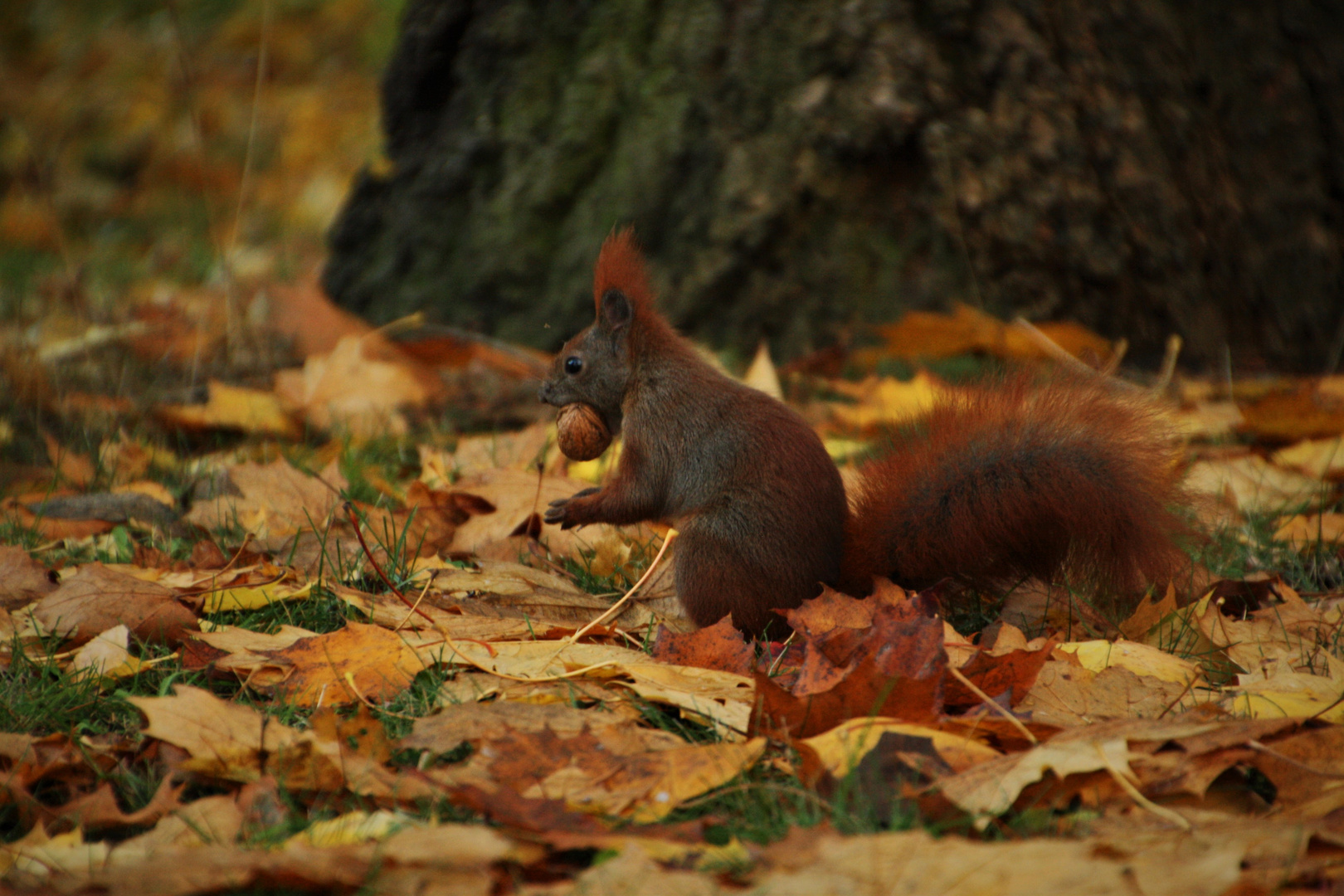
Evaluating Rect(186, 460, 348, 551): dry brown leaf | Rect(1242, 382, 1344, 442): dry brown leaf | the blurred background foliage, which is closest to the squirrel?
Rect(186, 460, 348, 551): dry brown leaf

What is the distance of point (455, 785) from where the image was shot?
1.04 meters

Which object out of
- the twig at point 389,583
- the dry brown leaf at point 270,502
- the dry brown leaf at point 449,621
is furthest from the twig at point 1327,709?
the dry brown leaf at point 270,502

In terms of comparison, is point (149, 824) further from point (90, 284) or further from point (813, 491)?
point (90, 284)

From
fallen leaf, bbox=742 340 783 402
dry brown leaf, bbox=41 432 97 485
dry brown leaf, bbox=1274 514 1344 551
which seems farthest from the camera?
fallen leaf, bbox=742 340 783 402

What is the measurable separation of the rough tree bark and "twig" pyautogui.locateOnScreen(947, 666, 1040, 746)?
183 centimetres

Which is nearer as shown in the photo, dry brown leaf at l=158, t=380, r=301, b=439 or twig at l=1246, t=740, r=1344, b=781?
twig at l=1246, t=740, r=1344, b=781

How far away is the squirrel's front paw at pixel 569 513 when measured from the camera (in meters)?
1.67

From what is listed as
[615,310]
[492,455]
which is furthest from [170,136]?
[615,310]

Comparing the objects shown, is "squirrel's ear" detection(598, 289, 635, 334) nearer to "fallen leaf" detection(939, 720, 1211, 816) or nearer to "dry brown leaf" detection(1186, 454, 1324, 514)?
"fallen leaf" detection(939, 720, 1211, 816)

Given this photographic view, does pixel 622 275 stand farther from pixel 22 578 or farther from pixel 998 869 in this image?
pixel 998 869

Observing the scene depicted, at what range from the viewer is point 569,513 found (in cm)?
167

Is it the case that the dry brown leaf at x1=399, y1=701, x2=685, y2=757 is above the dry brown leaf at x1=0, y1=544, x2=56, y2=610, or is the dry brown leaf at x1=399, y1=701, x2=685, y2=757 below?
below

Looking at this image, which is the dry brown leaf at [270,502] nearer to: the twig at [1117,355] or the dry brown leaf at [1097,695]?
the dry brown leaf at [1097,695]

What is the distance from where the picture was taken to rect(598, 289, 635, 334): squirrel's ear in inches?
68.2
